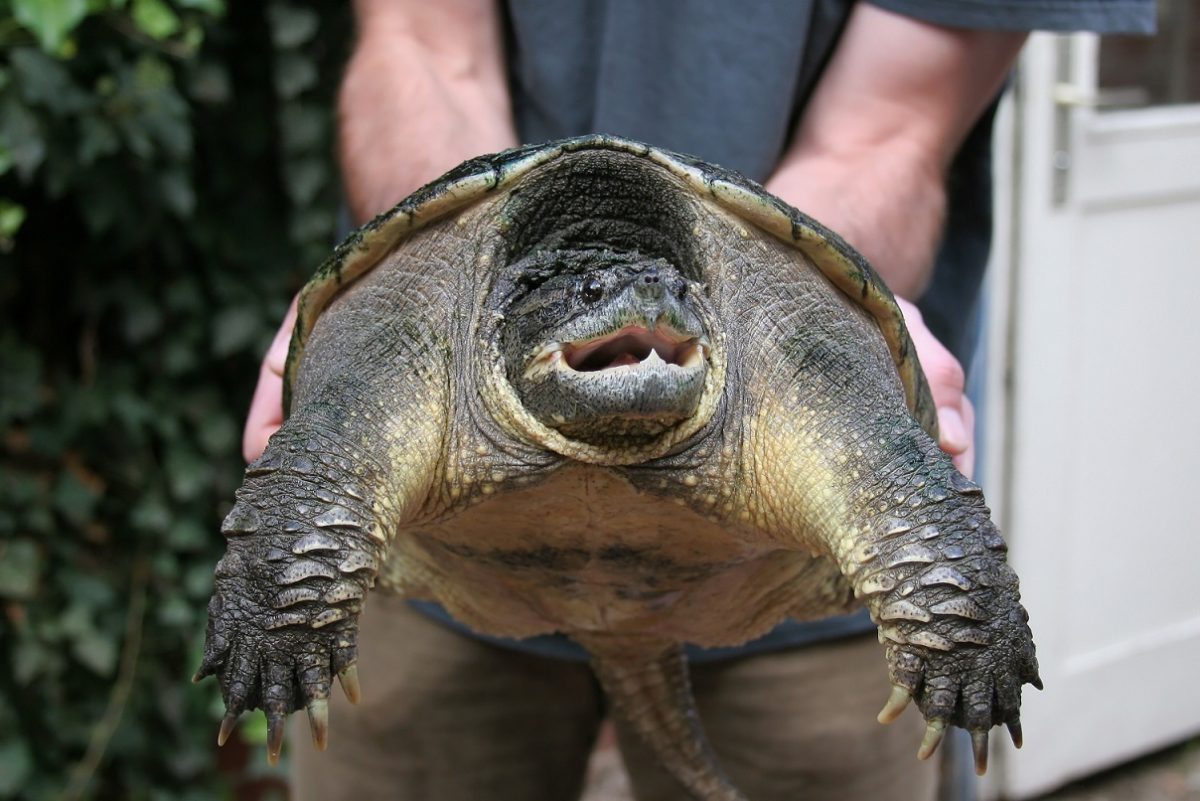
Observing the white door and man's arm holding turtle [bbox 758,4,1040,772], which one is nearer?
man's arm holding turtle [bbox 758,4,1040,772]

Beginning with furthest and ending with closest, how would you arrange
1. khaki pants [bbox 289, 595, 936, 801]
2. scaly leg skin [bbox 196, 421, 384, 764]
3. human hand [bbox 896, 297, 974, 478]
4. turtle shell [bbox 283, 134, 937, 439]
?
khaki pants [bbox 289, 595, 936, 801] < human hand [bbox 896, 297, 974, 478] < turtle shell [bbox 283, 134, 937, 439] < scaly leg skin [bbox 196, 421, 384, 764]

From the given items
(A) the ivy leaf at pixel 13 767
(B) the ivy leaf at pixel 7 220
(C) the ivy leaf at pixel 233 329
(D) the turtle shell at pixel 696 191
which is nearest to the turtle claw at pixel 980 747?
(D) the turtle shell at pixel 696 191

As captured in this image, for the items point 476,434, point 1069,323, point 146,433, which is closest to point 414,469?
point 476,434

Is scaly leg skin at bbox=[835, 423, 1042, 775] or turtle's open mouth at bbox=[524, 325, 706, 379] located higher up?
turtle's open mouth at bbox=[524, 325, 706, 379]

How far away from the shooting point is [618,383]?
112cm

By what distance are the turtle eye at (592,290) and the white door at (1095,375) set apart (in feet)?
7.75

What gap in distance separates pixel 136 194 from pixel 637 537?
183 cm

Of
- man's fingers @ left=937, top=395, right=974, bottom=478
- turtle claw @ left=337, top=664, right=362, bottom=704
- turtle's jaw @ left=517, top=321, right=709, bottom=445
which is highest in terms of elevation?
turtle's jaw @ left=517, top=321, right=709, bottom=445

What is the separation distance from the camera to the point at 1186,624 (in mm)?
3803

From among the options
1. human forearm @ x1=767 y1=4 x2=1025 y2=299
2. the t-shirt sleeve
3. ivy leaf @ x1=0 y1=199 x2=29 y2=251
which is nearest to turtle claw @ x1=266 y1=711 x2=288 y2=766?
human forearm @ x1=767 y1=4 x2=1025 y2=299

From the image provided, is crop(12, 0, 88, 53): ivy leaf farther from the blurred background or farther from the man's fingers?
the man's fingers

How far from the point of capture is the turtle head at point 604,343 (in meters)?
1.12

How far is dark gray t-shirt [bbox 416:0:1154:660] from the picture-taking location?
1.68m

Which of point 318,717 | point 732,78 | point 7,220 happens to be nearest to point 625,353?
point 318,717
